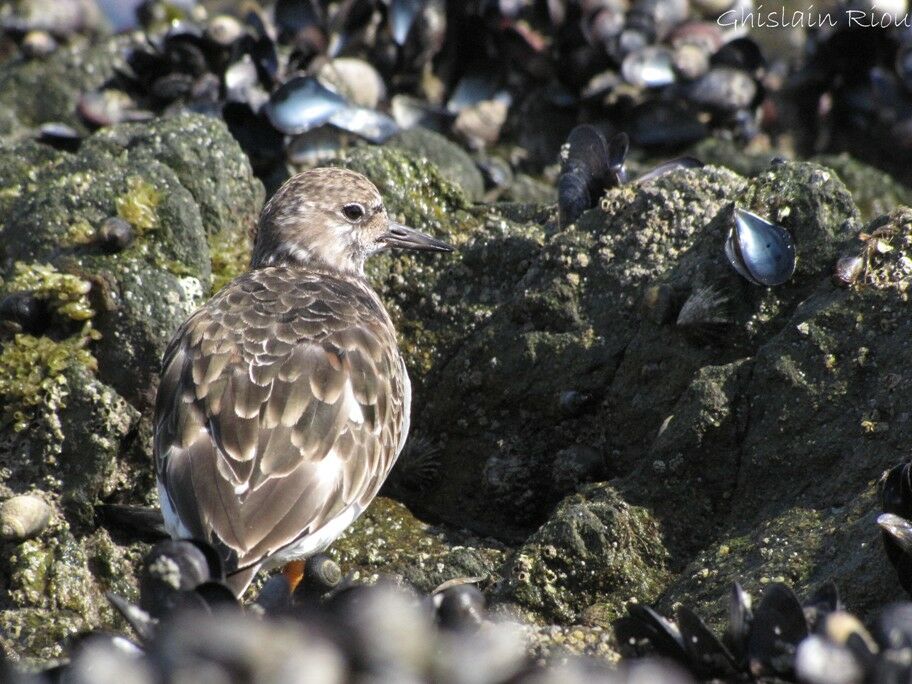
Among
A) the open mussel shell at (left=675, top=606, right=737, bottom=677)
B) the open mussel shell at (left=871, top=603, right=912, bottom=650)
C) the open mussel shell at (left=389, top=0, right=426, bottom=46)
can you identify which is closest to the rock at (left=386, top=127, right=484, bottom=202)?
the open mussel shell at (left=389, top=0, right=426, bottom=46)

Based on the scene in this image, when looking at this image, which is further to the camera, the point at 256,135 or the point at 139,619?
the point at 256,135

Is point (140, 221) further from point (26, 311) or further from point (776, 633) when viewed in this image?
point (776, 633)

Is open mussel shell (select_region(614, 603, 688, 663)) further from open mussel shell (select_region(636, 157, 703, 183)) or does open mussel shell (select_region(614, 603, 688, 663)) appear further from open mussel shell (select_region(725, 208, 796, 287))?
open mussel shell (select_region(636, 157, 703, 183))

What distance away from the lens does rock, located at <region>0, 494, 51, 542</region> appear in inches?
151

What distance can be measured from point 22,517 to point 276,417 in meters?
0.85

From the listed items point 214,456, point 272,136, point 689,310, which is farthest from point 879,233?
point 272,136

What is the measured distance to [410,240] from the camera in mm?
4816

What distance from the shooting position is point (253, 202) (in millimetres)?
5258

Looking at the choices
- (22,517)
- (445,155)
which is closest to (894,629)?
(22,517)

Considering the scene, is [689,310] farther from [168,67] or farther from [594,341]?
[168,67]

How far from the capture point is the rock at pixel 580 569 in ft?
11.8

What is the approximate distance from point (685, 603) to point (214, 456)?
1.40 m

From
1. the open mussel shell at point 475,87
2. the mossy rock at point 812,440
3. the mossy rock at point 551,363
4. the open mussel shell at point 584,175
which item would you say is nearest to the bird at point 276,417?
the mossy rock at point 551,363

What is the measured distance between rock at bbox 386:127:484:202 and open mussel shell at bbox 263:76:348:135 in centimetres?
33
